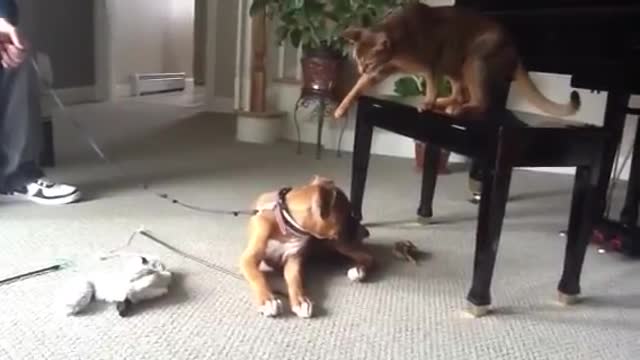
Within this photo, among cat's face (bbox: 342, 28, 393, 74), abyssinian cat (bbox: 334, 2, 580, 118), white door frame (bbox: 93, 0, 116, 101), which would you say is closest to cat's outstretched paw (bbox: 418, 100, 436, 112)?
abyssinian cat (bbox: 334, 2, 580, 118)

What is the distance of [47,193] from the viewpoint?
6.01ft

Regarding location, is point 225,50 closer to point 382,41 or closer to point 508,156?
point 382,41

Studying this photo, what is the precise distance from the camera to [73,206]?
5.91 ft

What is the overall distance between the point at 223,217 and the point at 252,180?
505 millimetres

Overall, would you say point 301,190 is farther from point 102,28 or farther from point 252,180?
point 102,28

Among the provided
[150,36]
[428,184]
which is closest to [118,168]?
[428,184]

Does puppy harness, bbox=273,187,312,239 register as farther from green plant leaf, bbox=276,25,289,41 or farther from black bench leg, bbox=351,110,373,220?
green plant leaf, bbox=276,25,289,41

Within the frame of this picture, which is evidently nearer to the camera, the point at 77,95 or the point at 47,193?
the point at 47,193

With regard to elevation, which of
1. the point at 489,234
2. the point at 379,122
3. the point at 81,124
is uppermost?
the point at 379,122

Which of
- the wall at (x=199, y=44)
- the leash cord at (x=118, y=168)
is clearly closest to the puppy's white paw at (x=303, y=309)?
the leash cord at (x=118, y=168)

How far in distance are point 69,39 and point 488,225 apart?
3.49 meters

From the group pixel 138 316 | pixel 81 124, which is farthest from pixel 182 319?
pixel 81 124

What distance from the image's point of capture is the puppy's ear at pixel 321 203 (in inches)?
49.0

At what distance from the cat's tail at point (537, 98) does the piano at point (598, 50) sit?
113 mm
